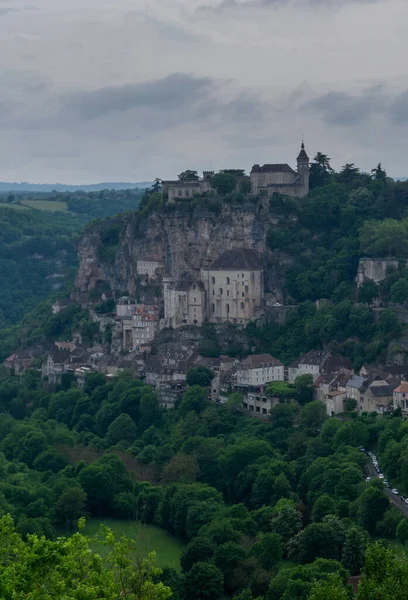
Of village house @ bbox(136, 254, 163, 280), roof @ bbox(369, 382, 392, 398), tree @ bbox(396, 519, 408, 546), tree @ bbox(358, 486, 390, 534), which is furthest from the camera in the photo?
village house @ bbox(136, 254, 163, 280)

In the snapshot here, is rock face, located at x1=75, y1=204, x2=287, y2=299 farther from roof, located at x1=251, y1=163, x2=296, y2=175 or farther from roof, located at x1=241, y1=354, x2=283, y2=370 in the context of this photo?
roof, located at x1=241, y1=354, x2=283, y2=370

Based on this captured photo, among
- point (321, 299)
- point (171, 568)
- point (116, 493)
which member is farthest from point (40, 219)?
point (171, 568)

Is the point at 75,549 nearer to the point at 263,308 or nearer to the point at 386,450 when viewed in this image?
the point at 386,450

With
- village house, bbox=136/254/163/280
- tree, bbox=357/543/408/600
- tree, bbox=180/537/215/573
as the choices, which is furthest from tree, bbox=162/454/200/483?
tree, bbox=357/543/408/600

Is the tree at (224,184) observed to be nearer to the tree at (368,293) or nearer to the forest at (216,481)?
the tree at (368,293)

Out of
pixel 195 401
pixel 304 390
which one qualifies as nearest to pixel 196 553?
pixel 304 390
